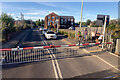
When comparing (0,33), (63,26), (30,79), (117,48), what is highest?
(63,26)

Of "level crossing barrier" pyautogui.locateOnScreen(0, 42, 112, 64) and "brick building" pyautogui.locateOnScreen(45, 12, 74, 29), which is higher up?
"brick building" pyautogui.locateOnScreen(45, 12, 74, 29)

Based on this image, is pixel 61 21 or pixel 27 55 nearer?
pixel 27 55

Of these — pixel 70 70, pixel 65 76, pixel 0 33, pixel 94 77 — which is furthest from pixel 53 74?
pixel 0 33

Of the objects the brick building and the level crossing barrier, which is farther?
the brick building

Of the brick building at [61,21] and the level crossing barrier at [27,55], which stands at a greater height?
the brick building at [61,21]

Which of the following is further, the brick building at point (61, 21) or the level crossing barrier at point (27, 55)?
the brick building at point (61, 21)

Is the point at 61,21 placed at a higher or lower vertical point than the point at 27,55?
higher

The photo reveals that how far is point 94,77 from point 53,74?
6.38ft

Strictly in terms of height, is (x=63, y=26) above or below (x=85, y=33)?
above

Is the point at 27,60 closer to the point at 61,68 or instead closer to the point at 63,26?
the point at 61,68

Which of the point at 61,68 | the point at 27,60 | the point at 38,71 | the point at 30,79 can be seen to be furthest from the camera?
the point at 27,60

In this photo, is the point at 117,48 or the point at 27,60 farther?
the point at 117,48

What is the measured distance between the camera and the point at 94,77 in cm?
460

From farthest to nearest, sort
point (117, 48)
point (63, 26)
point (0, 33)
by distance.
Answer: point (63, 26) → point (0, 33) → point (117, 48)
